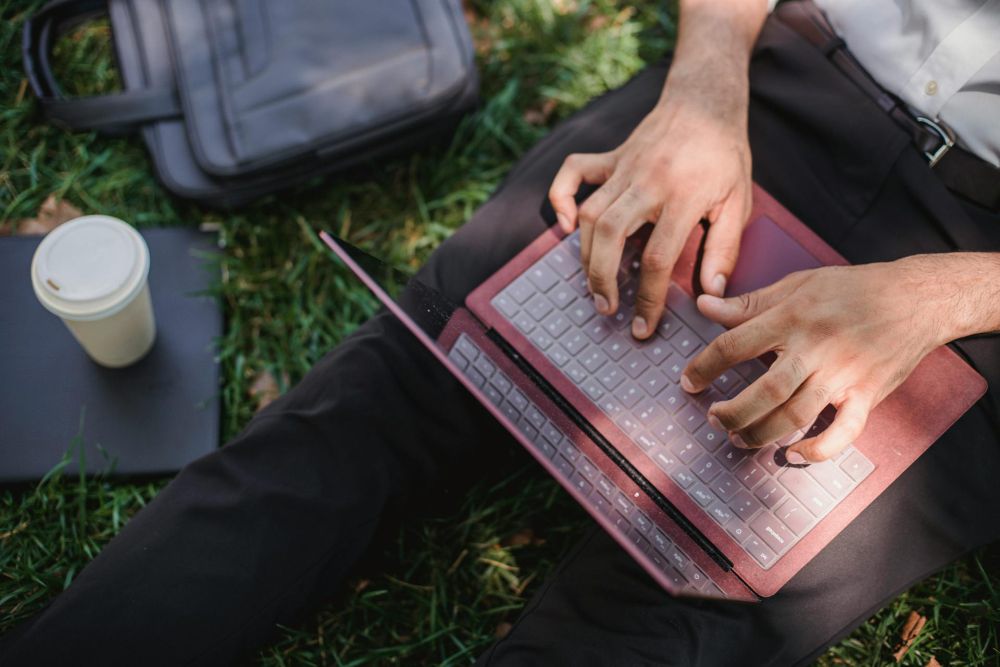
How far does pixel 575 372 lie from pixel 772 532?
0.44m

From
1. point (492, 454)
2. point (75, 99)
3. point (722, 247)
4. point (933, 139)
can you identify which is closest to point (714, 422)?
point (722, 247)

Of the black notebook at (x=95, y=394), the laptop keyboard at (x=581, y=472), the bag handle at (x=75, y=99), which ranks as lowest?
the black notebook at (x=95, y=394)

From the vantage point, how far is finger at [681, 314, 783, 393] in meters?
1.43

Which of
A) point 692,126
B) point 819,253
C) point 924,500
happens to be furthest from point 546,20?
point 924,500

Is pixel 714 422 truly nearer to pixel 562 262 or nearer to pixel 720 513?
pixel 720 513

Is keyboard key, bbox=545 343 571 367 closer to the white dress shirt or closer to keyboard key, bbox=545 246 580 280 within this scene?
keyboard key, bbox=545 246 580 280

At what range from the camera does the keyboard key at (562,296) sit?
1618 millimetres

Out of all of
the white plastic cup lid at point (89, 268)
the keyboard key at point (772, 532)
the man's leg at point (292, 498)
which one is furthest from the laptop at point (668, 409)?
the white plastic cup lid at point (89, 268)

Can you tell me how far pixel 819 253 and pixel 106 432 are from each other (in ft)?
5.51

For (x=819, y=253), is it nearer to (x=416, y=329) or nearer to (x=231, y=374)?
(x=416, y=329)

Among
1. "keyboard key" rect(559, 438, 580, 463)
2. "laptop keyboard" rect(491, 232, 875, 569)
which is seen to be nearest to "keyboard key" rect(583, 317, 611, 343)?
"laptop keyboard" rect(491, 232, 875, 569)

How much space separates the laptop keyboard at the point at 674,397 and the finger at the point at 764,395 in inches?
3.3

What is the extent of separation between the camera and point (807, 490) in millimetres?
1466

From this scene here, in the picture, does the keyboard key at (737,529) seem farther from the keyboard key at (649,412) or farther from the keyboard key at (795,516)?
the keyboard key at (649,412)
